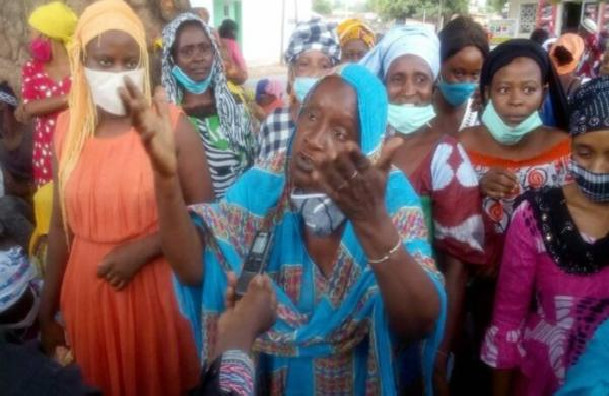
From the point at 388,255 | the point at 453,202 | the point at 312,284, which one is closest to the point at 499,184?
the point at 453,202

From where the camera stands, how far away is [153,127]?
1642mm

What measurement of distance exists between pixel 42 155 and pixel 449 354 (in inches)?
105

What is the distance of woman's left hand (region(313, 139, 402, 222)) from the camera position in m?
1.33

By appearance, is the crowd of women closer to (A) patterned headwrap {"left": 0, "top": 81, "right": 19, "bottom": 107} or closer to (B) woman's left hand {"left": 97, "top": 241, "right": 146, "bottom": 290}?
(B) woman's left hand {"left": 97, "top": 241, "right": 146, "bottom": 290}

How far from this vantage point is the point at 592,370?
156cm

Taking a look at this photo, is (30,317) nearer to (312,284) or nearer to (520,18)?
(312,284)

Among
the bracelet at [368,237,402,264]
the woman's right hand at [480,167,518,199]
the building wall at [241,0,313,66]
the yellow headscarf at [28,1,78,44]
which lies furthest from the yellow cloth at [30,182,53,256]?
the building wall at [241,0,313,66]

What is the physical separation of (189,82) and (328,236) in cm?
176

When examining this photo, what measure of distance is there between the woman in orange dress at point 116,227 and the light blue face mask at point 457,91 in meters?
1.55

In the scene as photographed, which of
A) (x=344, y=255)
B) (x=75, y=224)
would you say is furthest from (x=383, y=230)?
(x=75, y=224)

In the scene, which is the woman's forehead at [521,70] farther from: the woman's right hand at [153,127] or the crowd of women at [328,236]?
the woman's right hand at [153,127]

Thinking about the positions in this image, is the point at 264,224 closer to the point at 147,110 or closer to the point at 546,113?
the point at 147,110

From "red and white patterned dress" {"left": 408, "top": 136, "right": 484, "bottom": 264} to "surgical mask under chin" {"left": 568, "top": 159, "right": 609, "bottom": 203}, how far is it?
1.19ft

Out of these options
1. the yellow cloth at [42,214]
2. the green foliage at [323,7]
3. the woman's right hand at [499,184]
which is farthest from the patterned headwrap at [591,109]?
the green foliage at [323,7]
